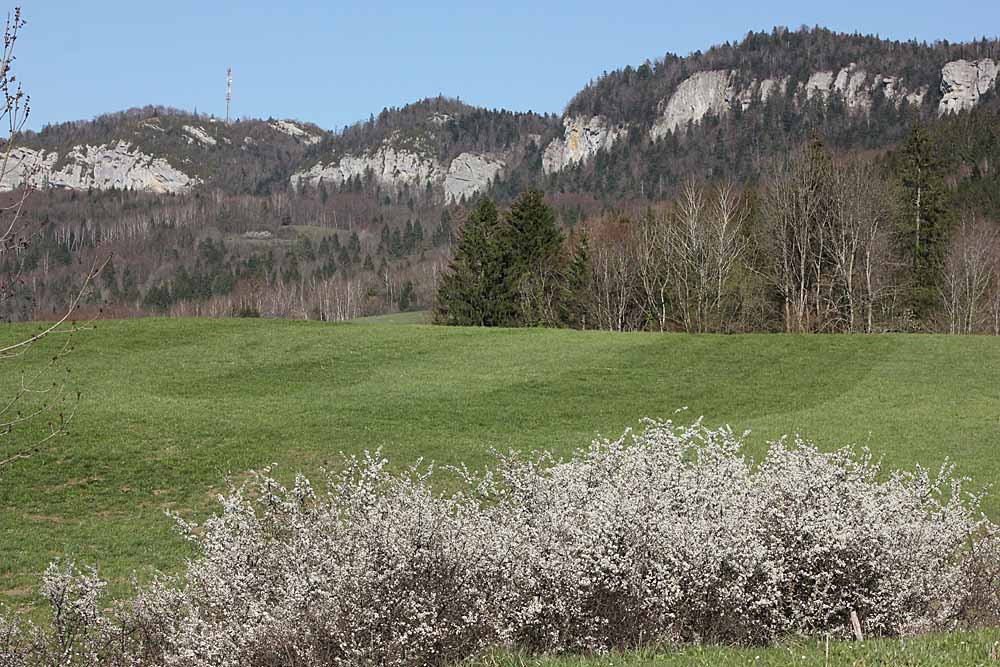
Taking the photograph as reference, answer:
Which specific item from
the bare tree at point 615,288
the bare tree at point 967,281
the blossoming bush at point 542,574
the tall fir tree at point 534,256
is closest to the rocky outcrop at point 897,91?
the bare tree at point 967,281

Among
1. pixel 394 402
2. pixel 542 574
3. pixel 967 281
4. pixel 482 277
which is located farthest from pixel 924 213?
pixel 542 574

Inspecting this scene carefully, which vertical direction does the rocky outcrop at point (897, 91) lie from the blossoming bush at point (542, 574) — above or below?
above

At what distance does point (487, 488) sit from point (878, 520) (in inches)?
141

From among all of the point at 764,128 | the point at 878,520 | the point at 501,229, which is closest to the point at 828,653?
the point at 878,520

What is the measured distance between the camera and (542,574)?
7.12 meters

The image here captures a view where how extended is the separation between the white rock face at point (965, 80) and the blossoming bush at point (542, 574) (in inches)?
7778

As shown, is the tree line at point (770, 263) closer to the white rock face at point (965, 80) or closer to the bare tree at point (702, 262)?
Answer: the bare tree at point (702, 262)

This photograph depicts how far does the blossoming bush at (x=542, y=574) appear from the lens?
661 cm

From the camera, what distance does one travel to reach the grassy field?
53.4 ft

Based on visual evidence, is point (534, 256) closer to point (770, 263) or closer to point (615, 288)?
point (615, 288)

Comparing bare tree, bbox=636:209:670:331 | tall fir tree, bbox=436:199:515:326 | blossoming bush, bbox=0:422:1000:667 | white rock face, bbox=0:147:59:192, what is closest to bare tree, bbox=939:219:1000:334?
bare tree, bbox=636:209:670:331

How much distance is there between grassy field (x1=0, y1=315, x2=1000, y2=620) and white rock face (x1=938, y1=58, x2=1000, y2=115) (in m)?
172

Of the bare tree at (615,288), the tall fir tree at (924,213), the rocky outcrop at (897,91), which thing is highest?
the rocky outcrop at (897,91)

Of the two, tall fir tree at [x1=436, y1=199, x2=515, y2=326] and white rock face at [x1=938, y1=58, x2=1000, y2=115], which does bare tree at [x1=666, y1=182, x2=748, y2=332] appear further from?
white rock face at [x1=938, y1=58, x2=1000, y2=115]
